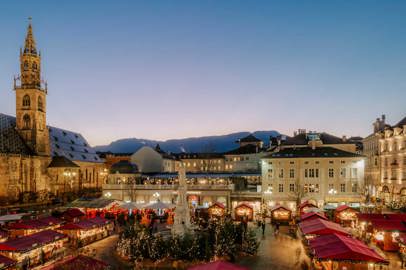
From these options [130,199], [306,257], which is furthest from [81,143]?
[306,257]

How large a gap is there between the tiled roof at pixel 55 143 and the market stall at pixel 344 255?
56.4m

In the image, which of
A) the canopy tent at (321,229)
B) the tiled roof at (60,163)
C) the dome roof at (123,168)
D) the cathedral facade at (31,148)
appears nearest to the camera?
the canopy tent at (321,229)

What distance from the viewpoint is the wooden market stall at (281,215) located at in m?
40.2

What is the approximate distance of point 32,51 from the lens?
230 ft

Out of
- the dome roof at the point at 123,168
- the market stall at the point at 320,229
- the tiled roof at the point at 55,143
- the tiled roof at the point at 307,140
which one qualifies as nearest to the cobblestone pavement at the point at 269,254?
the market stall at the point at 320,229

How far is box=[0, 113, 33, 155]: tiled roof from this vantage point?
61.9m

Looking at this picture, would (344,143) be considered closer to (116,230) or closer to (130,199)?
(130,199)

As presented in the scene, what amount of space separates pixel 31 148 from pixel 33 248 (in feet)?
166

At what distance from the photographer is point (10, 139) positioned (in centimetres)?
6438

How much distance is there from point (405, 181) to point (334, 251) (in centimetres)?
3950

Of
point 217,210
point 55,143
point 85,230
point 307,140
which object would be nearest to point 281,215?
point 217,210

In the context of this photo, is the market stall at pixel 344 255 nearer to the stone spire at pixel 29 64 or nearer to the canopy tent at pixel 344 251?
the canopy tent at pixel 344 251

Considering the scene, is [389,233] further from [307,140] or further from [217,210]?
[307,140]

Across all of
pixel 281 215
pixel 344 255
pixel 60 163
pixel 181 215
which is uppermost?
pixel 60 163
